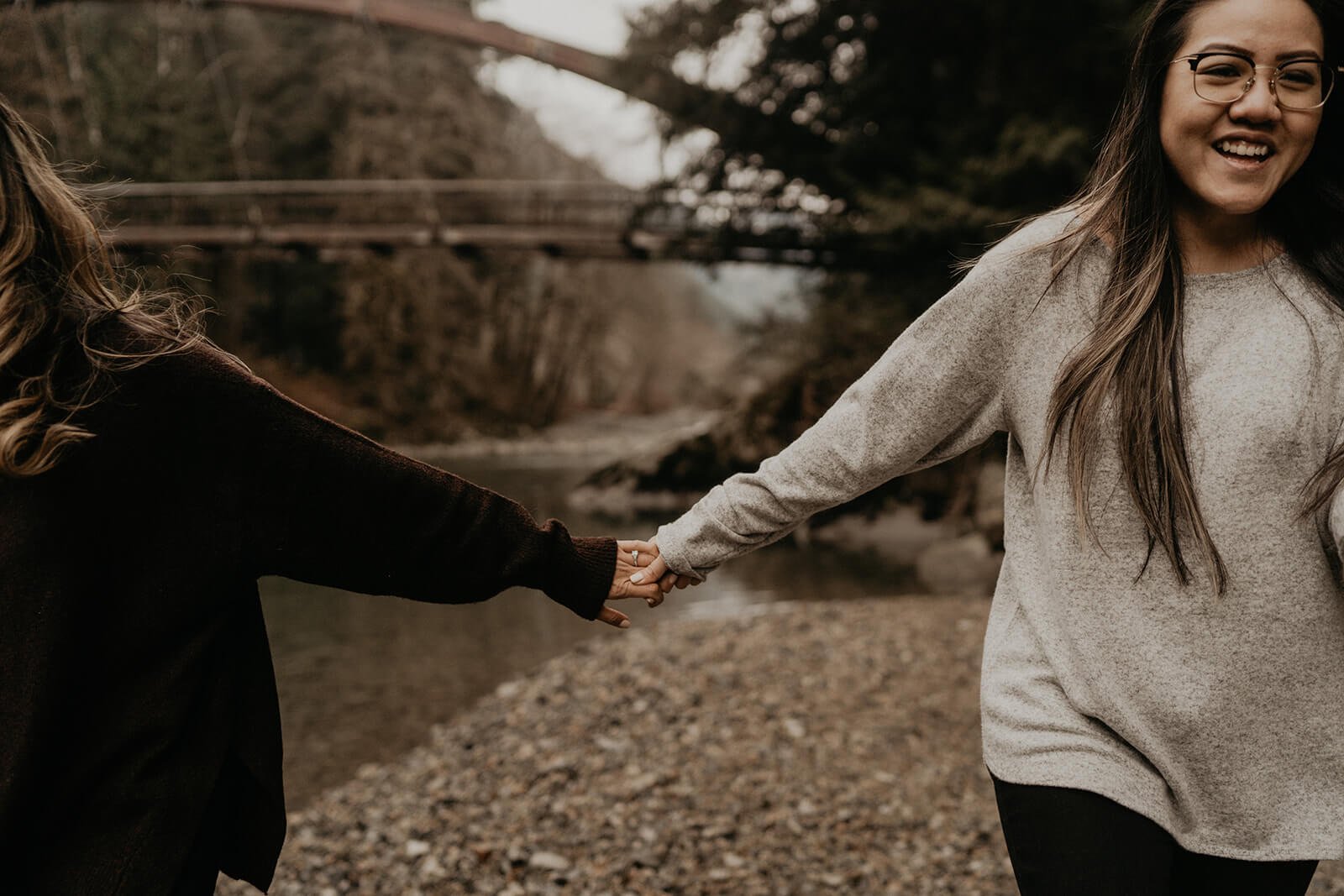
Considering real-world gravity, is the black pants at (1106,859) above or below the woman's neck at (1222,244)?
below

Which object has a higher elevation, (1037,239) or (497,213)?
(497,213)

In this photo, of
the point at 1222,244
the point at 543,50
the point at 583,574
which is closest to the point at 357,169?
the point at 543,50

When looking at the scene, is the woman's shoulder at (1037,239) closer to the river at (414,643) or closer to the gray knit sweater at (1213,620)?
the gray knit sweater at (1213,620)

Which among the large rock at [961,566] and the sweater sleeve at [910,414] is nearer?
the sweater sleeve at [910,414]

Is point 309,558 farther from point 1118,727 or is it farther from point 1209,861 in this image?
point 1209,861

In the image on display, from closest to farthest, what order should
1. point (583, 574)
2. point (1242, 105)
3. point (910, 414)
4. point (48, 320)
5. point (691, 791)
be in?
point (48, 320), point (1242, 105), point (910, 414), point (583, 574), point (691, 791)

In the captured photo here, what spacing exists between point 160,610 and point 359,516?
370 millimetres

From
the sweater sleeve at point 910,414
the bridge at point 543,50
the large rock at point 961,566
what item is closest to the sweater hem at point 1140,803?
the sweater sleeve at point 910,414

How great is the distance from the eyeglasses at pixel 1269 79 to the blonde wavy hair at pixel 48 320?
155cm

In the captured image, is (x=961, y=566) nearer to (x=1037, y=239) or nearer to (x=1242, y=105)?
(x=1037, y=239)

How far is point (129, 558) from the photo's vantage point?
5.23 feet

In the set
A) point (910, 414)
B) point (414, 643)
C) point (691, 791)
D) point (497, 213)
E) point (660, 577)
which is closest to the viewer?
point (910, 414)

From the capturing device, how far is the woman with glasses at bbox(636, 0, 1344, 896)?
1.60m

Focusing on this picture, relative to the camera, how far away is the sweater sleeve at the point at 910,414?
1.82 metres
